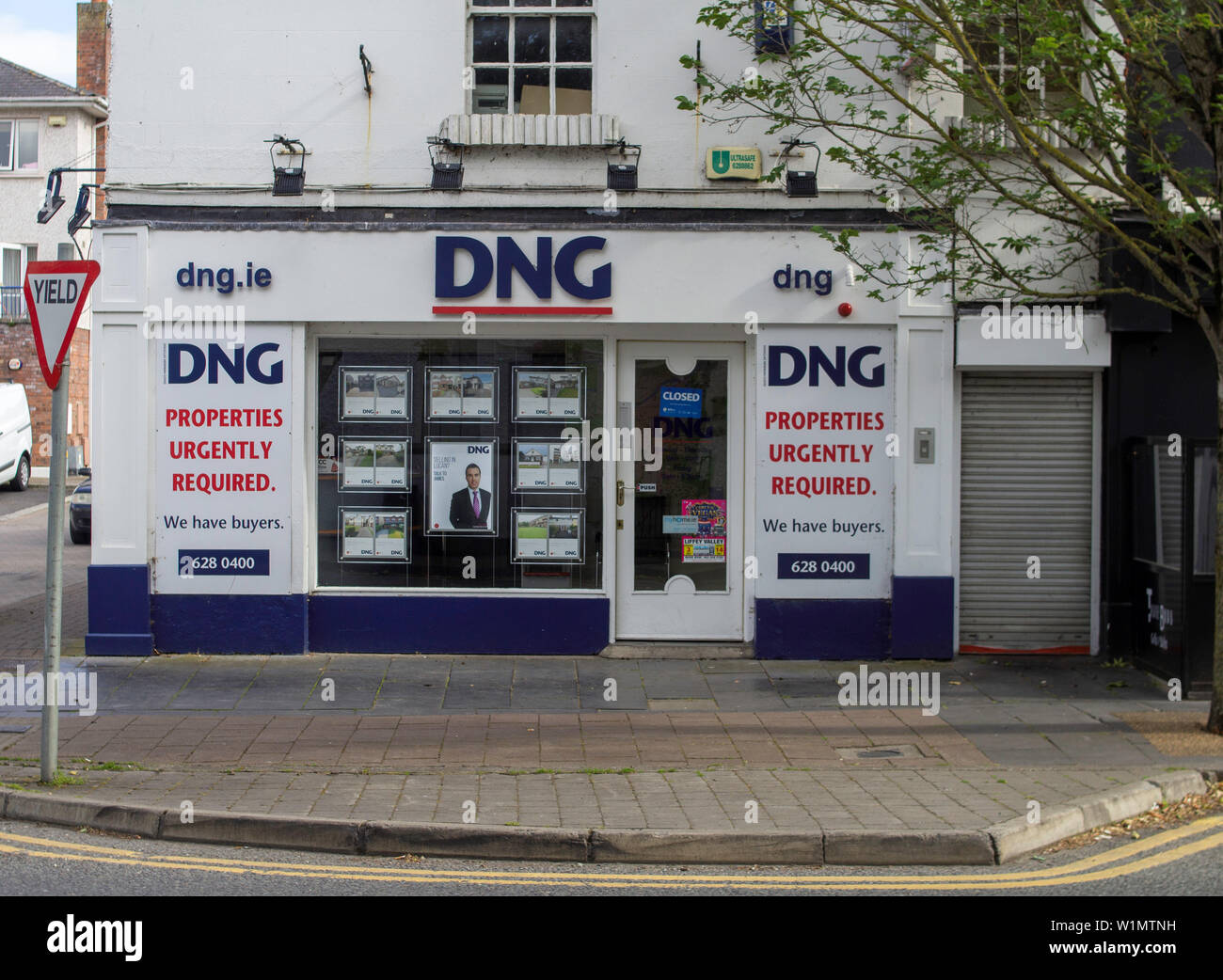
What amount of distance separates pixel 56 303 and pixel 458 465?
445 centimetres

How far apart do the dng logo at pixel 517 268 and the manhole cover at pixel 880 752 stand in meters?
4.66

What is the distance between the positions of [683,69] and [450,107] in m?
2.13

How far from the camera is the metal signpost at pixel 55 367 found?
22.9ft

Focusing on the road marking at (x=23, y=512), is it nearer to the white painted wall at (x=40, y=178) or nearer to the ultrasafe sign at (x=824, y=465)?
the white painted wall at (x=40, y=178)

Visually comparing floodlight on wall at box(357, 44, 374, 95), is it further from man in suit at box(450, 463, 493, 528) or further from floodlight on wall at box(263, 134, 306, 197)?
man in suit at box(450, 463, 493, 528)

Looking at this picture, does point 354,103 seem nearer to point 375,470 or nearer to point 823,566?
point 375,470

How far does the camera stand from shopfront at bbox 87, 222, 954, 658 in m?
10.6

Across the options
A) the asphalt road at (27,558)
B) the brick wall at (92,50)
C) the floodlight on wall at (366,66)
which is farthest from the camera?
the brick wall at (92,50)

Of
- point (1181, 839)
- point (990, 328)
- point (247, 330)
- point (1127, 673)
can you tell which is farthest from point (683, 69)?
point (1181, 839)

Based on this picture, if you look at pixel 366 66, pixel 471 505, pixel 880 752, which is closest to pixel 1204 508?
pixel 880 752

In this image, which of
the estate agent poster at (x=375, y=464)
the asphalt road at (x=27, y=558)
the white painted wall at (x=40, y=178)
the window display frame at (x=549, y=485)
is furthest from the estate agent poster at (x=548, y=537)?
the white painted wall at (x=40, y=178)

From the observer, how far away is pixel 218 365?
35.1ft

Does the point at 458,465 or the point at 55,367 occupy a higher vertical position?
the point at 55,367
